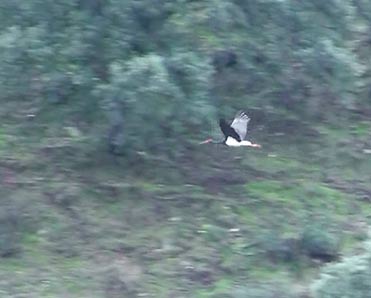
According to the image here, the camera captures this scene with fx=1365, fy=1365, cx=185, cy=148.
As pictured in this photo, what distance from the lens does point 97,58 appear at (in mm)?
12414

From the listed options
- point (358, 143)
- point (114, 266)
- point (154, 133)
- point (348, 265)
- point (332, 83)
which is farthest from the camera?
point (358, 143)

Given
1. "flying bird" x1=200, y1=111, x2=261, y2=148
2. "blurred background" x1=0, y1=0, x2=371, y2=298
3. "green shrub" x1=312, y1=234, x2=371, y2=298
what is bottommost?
"green shrub" x1=312, y1=234, x2=371, y2=298

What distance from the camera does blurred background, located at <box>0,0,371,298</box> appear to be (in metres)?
11.8

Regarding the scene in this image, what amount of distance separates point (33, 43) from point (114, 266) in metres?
2.17

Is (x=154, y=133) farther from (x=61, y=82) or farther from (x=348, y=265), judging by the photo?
(x=348, y=265)

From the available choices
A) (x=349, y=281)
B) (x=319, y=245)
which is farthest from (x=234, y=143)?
(x=349, y=281)

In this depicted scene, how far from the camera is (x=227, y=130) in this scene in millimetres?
13867

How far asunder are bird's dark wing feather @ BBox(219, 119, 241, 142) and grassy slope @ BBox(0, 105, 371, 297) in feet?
0.65

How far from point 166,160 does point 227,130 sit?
28.8 inches

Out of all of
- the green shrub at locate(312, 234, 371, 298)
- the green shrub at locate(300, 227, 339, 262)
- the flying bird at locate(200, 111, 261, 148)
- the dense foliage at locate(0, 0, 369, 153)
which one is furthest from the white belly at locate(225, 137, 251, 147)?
the green shrub at locate(312, 234, 371, 298)

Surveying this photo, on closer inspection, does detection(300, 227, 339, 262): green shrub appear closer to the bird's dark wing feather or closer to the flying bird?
the bird's dark wing feather

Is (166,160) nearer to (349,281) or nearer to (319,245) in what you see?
(319,245)

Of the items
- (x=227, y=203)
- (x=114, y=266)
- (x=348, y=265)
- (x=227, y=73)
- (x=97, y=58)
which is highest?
(x=227, y=73)

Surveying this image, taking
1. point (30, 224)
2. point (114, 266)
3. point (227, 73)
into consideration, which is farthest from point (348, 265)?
point (227, 73)
